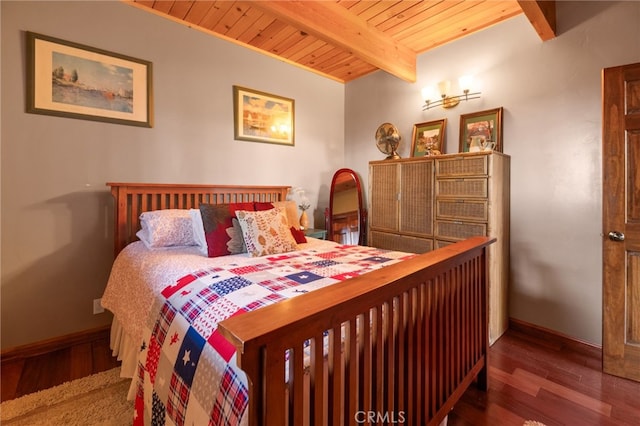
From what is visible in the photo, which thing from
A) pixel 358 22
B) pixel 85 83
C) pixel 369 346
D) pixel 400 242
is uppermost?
pixel 358 22

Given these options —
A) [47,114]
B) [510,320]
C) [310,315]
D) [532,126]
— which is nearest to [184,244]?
[47,114]

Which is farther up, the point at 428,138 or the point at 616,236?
the point at 428,138

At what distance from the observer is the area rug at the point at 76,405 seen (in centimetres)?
147

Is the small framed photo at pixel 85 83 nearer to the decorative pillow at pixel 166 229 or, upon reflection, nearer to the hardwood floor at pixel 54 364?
the decorative pillow at pixel 166 229

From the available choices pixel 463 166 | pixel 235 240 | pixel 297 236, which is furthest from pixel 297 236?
pixel 463 166

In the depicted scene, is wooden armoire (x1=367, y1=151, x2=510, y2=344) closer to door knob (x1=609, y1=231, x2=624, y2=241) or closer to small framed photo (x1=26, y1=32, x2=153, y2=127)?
door knob (x1=609, y1=231, x2=624, y2=241)

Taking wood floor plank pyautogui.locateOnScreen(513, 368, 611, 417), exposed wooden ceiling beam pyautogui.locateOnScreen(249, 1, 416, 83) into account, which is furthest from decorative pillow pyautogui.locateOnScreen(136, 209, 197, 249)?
wood floor plank pyautogui.locateOnScreen(513, 368, 611, 417)

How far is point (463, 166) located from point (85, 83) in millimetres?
2992

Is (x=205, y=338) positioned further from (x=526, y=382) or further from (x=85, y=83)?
(x=85, y=83)

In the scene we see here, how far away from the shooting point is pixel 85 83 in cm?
218

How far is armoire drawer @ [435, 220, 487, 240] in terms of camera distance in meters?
2.27

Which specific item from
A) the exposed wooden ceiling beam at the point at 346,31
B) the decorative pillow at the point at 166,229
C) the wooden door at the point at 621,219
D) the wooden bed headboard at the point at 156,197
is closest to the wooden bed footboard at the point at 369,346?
the wooden door at the point at 621,219

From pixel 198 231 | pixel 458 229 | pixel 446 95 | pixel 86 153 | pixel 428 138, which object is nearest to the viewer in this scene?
pixel 198 231

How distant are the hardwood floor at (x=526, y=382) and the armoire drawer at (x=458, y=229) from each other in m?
0.87
